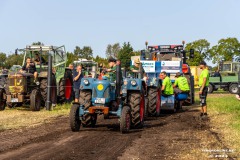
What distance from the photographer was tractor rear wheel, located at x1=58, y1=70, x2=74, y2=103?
17.3m

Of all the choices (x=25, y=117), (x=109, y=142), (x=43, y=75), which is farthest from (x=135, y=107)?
(x=43, y=75)

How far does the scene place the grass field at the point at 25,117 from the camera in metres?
11.5

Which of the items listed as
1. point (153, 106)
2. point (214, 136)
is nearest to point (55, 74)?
point (153, 106)

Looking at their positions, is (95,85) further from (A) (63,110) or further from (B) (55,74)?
(B) (55,74)

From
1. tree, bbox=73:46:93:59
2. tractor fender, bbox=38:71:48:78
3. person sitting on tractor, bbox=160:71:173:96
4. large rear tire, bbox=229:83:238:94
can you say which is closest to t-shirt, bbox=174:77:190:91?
person sitting on tractor, bbox=160:71:173:96

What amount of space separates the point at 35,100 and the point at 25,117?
80.8 inches

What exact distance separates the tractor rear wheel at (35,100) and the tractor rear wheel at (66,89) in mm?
1835

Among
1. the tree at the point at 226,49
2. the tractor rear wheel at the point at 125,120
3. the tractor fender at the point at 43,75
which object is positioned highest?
the tree at the point at 226,49

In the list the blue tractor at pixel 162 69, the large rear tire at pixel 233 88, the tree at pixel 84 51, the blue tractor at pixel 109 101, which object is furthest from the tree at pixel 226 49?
the blue tractor at pixel 109 101

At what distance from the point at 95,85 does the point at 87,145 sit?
2183 mm

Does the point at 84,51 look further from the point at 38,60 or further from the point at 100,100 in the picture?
the point at 100,100

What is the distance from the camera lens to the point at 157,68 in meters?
17.6

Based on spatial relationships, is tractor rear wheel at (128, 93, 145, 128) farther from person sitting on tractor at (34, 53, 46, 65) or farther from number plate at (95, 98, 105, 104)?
person sitting on tractor at (34, 53, 46, 65)

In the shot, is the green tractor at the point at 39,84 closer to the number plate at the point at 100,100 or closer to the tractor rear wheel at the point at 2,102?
the tractor rear wheel at the point at 2,102
